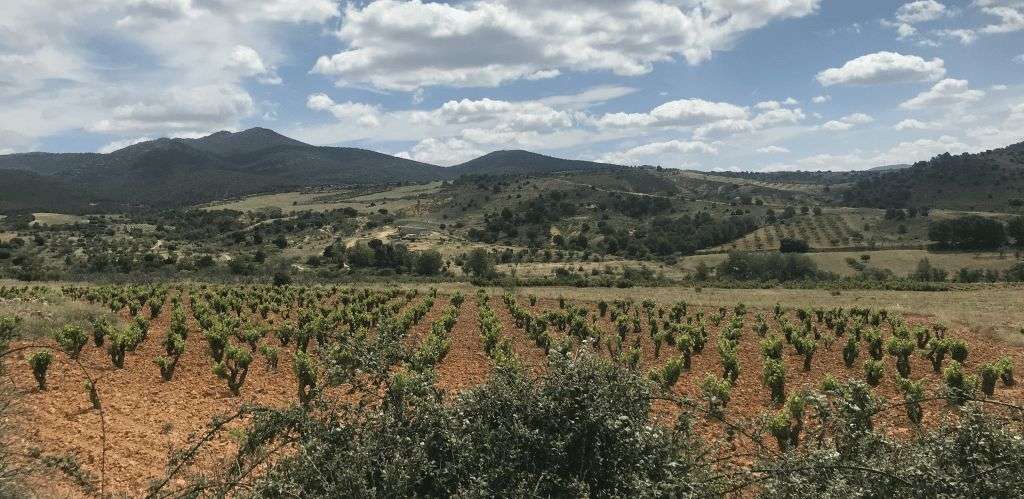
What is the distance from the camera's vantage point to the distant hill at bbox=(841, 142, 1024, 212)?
14166 centimetres

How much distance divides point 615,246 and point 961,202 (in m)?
103

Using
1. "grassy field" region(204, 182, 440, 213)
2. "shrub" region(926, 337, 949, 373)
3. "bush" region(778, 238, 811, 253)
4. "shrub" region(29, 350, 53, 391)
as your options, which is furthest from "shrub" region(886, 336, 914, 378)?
"grassy field" region(204, 182, 440, 213)

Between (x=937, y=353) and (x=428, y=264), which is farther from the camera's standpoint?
(x=428, y=264)

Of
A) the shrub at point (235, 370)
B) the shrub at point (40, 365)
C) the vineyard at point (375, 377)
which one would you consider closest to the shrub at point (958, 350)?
the vineyard at point (375, 377)

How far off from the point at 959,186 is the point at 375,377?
200m

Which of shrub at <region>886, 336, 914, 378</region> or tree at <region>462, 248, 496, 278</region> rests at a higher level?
shrub at <region>886, 336, 914, 378</region>

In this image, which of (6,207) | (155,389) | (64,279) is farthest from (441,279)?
(6,207)

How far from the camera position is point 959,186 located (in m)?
158

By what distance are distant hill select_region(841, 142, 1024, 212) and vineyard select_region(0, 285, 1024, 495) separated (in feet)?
469

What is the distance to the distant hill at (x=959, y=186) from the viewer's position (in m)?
142

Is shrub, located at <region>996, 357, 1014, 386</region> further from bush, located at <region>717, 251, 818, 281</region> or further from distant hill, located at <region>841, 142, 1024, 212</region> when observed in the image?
distant hill, located at <region>841, 142, 1024, 212</region>

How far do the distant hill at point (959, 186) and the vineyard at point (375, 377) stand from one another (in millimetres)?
143030

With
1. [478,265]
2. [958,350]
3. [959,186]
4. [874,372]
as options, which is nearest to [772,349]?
[874,372]

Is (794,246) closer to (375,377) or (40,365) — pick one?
(40,365)
